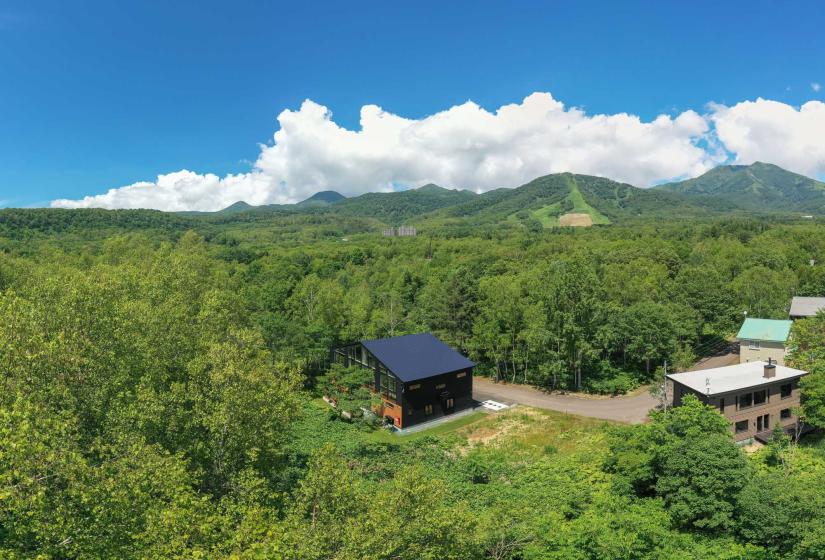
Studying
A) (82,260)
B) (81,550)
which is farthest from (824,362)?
(82,260)

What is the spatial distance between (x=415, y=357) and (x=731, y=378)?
2358 cm

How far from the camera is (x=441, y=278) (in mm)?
75438

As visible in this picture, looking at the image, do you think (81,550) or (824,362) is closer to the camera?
(81,550)

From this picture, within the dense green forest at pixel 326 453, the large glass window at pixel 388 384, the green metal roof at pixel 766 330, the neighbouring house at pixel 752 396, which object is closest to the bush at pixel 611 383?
the dense green forest at pixel 326 453

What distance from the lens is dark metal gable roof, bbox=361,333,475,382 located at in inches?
1560

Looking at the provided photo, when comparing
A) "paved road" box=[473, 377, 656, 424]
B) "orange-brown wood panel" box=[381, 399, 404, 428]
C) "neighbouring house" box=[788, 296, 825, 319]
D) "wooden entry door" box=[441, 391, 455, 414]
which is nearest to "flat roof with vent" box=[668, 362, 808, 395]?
"paved road" box=[473, 377, 656, 424]

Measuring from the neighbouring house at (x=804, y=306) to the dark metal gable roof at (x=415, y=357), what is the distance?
38694mm

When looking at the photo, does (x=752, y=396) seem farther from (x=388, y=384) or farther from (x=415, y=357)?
(x=388, y=384)

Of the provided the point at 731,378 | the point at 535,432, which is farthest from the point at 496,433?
the point at 731,378

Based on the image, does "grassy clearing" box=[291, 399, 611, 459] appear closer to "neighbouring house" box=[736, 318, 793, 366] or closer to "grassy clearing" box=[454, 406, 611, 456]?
"grassy clearing" box=[454, 406, 611, 456]

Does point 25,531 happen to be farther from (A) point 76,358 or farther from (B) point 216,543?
(A) point 76,358

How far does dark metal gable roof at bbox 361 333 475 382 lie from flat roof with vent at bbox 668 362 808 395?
56.0 ft

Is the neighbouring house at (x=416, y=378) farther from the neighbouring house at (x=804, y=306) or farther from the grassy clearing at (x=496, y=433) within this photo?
the neighbouring house at (x=804, y=306)

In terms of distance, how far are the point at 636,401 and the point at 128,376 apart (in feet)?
129
